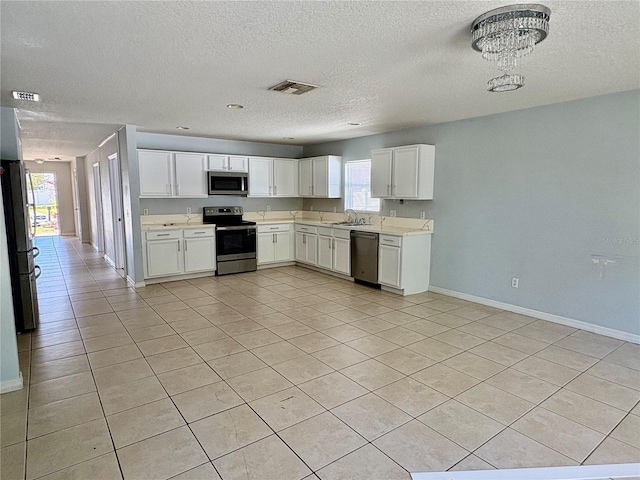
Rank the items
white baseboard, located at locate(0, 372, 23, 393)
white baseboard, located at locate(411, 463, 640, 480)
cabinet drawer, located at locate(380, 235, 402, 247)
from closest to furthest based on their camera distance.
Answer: white baseboard, located at locate(411, 463, 640, 480) → white baseboard, located at locate(0, 372, 23, 393) → cabinet drawer, located at locate(380, 235, 402, 247)

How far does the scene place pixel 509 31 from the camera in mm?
2043

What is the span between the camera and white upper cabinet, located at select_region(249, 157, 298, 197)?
7141 millimetres

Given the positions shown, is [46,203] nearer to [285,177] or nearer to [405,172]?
[285,177]

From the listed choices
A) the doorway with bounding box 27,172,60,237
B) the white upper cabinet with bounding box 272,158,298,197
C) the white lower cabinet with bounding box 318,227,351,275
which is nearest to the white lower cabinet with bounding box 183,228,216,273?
the white upper cabinet with bounding box 272,158,298,197

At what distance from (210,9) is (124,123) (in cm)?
393

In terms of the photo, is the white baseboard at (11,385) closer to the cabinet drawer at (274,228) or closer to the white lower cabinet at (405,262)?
the white lower cabinet at (405,262)

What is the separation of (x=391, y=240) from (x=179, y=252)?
346 centimetres

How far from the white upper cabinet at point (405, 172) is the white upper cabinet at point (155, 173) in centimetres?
341

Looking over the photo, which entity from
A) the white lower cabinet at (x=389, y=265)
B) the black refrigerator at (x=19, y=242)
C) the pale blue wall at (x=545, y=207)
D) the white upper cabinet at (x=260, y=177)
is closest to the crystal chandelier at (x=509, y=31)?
the pale blue wall at (x=545, y=207)

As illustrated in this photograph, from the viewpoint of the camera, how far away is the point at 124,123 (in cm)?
521

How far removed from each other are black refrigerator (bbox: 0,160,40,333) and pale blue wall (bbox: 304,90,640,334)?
500 centimetres

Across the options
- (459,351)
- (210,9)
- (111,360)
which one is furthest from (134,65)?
(459,351)

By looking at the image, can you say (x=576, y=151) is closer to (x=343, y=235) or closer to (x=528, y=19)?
(x=528, y=19)

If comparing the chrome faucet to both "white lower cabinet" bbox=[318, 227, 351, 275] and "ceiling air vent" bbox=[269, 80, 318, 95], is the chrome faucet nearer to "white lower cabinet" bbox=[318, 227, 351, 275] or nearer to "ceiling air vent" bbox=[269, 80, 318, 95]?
"white lower cabinet" bbox=[318, 227, 351, 275]
